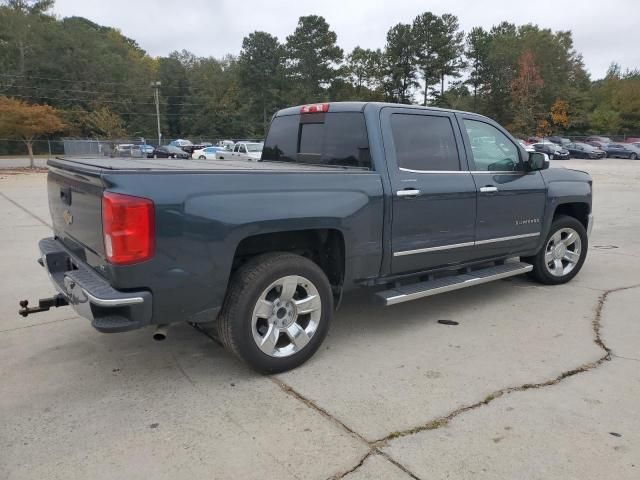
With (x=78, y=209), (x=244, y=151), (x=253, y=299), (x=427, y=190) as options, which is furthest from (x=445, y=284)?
(x=244, y=151)

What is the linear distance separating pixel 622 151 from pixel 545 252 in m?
44.3

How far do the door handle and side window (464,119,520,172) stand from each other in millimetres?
954

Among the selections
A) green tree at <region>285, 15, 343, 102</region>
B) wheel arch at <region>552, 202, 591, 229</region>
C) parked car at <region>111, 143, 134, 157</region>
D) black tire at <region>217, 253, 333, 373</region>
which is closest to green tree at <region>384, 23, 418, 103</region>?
green tree at <region>285, 15, 343, 102</region>

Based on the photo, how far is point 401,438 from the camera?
2848 millimetres

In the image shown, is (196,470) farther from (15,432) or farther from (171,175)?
(171,175)

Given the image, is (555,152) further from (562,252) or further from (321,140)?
(321,140)

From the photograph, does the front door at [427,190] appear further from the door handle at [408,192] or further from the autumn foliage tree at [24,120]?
the autumn foliage tree at [24,120]

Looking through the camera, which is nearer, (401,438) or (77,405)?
(401,438)

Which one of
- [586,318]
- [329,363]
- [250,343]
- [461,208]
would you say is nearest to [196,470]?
[250,343]

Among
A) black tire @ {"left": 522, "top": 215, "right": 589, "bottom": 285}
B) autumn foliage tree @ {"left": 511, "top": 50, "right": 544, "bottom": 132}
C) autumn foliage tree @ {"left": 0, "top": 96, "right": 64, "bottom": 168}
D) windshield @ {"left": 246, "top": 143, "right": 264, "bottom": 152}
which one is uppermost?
autumn foliage tree @ {"left": 511, "top": 50, "right": 544, "bottom": 132}

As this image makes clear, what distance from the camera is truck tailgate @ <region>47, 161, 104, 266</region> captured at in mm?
3078

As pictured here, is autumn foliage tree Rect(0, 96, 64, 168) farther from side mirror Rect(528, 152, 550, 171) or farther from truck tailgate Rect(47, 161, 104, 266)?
side mirror Rect(528, 152, 550, 171)

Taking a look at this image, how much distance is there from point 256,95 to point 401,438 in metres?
75.2

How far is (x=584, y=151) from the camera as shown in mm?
42844
